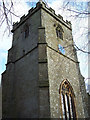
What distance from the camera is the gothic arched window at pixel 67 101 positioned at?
9.76 m

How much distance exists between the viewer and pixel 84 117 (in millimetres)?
10883

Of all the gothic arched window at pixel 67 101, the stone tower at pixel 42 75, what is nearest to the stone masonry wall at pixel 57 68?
the stone tower at pixel 42 75

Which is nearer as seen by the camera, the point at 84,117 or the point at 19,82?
the point at 84,117

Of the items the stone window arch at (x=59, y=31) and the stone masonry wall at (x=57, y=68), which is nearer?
the stone masonry wall at (x=57, y=68)

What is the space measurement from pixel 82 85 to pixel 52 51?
4.66 metres

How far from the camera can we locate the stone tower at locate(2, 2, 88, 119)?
9.11 metres

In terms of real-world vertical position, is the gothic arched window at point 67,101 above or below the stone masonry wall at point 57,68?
below

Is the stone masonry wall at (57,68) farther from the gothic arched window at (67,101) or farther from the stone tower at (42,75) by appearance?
the gothic arched window at (67,101)

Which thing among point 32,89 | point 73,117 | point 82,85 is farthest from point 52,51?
point 73,117

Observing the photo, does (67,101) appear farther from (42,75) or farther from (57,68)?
(42,75)

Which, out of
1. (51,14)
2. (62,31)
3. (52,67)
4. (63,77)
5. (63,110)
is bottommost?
(63,110)

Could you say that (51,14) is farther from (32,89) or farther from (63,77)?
(32,89)

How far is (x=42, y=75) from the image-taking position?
9.41 metres

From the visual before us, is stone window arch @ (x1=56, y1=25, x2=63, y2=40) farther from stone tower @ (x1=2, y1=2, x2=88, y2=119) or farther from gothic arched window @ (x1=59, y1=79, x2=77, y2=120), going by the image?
gothic arched window @ (x1=59, y1=79, x2=77, y2=120)
